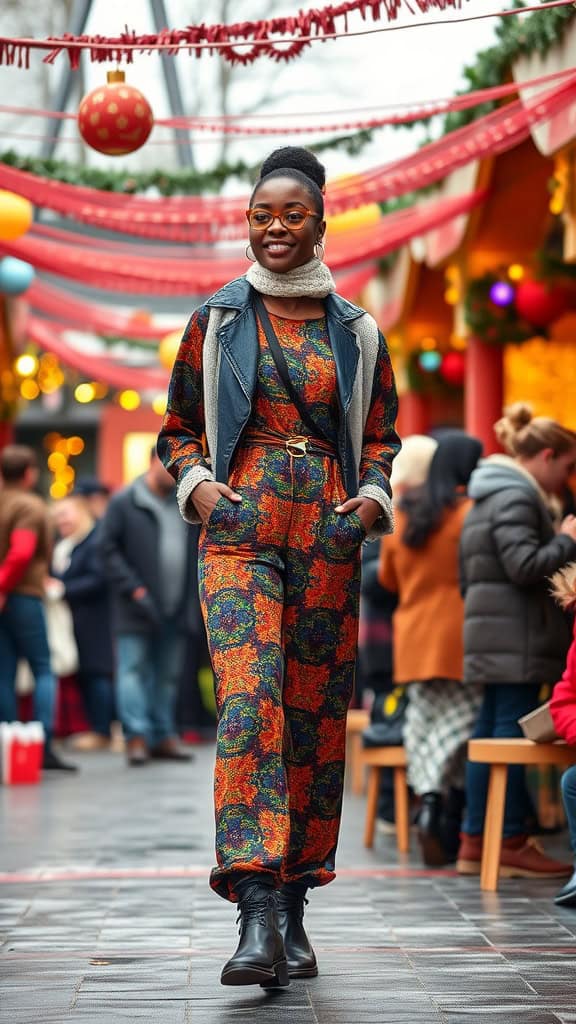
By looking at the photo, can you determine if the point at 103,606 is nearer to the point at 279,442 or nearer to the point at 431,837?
the point at 431,837

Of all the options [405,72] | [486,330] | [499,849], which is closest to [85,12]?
[405,72]

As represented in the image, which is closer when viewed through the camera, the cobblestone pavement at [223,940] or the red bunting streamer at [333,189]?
the cobblestone pavement at [223,940]

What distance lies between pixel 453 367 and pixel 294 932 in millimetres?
11766

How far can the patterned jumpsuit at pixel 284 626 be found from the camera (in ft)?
15.1

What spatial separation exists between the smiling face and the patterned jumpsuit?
6.9 inches

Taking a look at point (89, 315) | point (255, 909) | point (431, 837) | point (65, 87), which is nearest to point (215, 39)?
point (431, 837)

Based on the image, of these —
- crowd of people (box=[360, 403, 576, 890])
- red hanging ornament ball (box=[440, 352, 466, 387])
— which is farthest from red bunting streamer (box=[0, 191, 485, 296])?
crowd of people (box=[360, 403, 576, 890])

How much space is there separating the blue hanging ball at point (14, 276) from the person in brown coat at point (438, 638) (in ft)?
20.3

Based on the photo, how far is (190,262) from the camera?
1280cm

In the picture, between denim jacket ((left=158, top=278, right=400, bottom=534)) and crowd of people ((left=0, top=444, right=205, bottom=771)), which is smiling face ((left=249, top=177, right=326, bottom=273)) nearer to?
denim jacket ((left=158, top=278, right=400, bottom=534))

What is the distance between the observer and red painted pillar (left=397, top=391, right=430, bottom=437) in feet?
56.1

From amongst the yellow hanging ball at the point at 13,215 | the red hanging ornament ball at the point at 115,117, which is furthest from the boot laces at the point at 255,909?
the yellow hanging ball at the point at 13,215

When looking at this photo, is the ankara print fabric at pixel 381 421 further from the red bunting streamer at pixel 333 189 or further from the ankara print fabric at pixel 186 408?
the red bunting streamer at pixel 333 189

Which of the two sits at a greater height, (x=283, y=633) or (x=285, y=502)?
(x=285, y=502)
